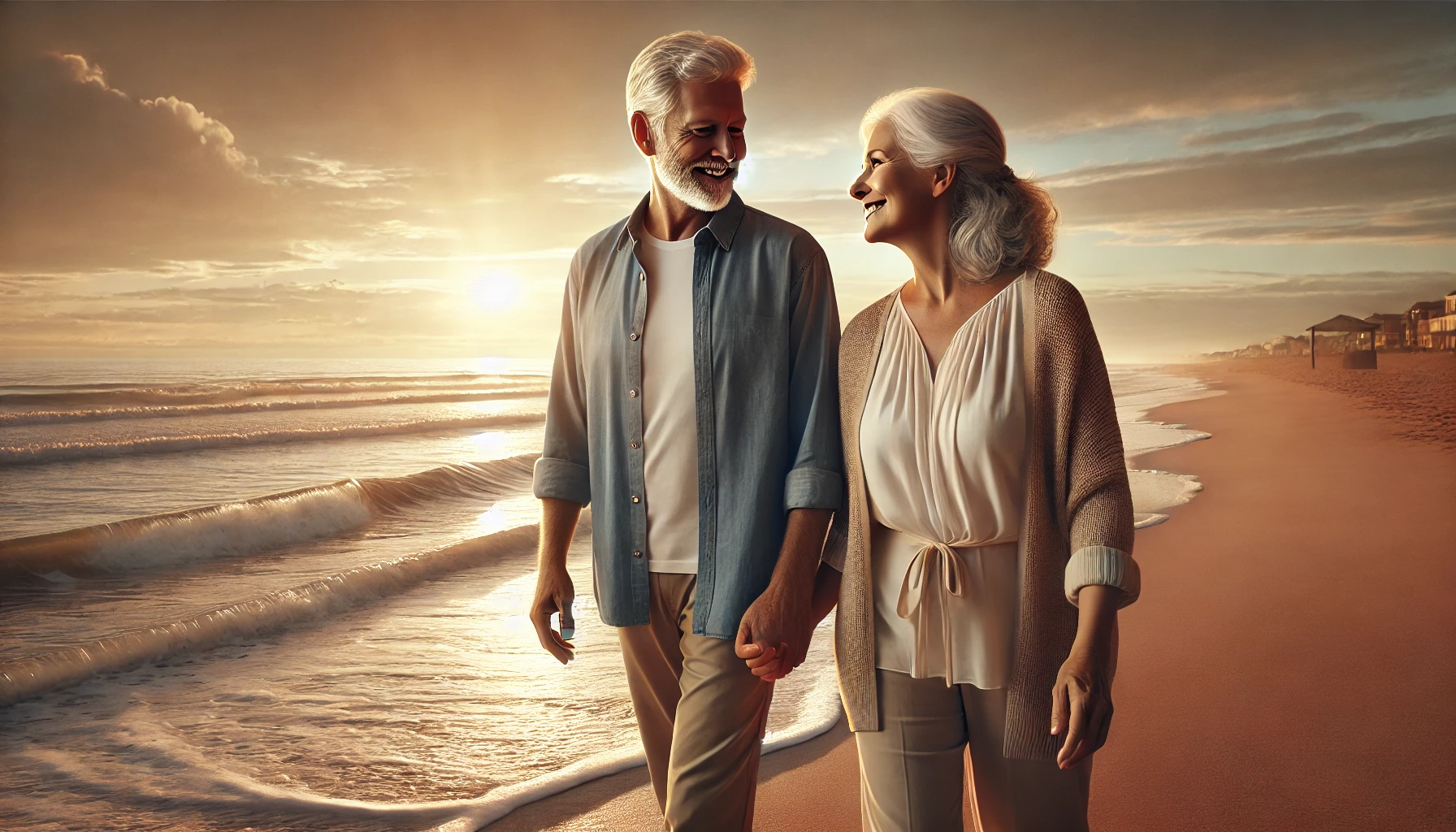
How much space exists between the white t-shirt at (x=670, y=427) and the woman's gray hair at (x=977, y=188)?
47cm

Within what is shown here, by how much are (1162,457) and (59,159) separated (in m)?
16.5

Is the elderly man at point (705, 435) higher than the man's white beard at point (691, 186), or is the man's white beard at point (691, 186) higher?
the man's white beard at point (691, 186)

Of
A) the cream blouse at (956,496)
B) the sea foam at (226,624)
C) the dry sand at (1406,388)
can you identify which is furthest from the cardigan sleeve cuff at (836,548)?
the dry sand at (1406,388)

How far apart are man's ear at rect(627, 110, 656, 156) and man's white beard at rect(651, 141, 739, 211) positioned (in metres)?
0.05

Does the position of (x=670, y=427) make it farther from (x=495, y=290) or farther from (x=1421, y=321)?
(x=495, y=290)

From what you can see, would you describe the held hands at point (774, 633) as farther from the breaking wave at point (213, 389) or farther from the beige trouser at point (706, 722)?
the breaking wave at point (213, 389)

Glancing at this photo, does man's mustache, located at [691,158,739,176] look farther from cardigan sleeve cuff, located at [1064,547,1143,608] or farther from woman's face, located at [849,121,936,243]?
cardigan sleeve cuff, located at [1064,547,1143,608]

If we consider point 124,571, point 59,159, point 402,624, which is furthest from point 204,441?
point 402,624

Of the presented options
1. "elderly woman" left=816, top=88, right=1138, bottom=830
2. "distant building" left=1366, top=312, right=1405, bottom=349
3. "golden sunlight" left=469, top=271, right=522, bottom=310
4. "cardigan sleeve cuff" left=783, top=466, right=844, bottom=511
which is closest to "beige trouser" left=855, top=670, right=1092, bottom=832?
"elderly woman" left=816, top=88, right=1138, bottom=830

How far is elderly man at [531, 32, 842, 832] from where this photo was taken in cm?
161

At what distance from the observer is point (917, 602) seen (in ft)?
4.69

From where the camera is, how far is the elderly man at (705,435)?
1614mm

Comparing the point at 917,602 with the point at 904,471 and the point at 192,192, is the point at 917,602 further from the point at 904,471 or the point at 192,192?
the point at 192,192

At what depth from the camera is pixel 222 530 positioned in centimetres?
737
